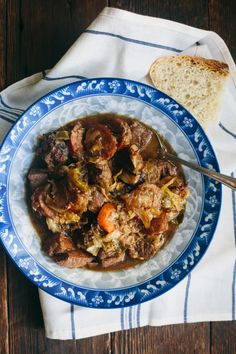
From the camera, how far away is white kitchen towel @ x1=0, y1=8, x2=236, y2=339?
3346 mm

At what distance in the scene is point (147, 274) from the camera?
329cm

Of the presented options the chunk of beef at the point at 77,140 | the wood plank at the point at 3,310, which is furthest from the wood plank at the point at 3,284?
the chunk of beef at the point at 77,140

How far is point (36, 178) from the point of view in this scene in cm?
313

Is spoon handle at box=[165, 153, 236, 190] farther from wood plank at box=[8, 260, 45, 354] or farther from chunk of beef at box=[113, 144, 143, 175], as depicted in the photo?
wood plank at box=[8, 260, 45, 354]

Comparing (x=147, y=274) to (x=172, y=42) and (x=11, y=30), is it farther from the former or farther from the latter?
(x=11, y=30)

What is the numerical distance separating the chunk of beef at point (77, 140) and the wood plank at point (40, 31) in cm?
60

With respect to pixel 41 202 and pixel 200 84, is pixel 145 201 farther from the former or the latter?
pixel 200 84

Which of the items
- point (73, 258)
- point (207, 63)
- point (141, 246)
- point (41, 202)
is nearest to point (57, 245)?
point (73, 258)

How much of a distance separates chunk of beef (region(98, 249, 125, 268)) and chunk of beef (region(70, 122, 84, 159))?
63cm

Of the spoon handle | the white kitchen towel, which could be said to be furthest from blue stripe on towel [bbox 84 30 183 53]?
the spoon handle

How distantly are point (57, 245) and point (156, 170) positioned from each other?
77cm

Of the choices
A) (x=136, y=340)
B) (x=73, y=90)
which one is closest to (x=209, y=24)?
(x=73, y=90)

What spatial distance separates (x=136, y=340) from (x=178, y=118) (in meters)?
1.62

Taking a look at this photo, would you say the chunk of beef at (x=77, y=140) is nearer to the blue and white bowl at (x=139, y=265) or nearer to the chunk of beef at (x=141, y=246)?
the blue and white bowl at (x=139, y=265)
